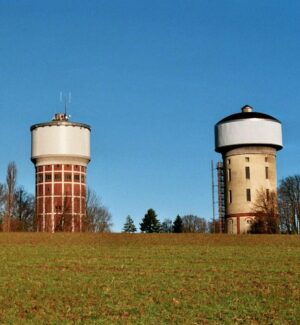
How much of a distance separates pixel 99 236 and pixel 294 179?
5501 cm

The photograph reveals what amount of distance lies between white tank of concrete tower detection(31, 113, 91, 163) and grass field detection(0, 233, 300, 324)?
2058 inches

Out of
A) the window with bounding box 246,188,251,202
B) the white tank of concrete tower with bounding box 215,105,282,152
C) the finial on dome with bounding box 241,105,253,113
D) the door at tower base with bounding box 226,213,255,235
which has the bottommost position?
the door at tower base with bounding box 226,213,255,235

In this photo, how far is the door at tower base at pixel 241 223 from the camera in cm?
7625

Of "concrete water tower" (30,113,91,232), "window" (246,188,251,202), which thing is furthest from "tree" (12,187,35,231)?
"window" (246,188,251,202)

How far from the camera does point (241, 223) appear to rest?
76.9 meters

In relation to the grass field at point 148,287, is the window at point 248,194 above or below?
above

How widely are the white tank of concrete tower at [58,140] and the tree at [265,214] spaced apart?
23.0m

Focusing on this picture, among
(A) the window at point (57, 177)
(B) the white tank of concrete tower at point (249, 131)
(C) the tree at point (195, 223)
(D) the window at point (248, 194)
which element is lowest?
(C) the tree at point (195, 223)

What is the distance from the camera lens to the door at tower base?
76.2 metres

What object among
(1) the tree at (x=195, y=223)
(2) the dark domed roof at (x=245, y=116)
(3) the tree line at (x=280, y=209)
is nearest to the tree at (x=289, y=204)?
(3) the tree line at (x=280, y=209)

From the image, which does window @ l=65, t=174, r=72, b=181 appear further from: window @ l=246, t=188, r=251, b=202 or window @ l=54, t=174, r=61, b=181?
window @ l=246, t=188, r=251, b=202

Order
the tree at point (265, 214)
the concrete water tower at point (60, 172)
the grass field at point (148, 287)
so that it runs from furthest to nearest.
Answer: the concrete water tower at point (60, 172), the tree at point (265, 214), the grass field at point (148, 287)

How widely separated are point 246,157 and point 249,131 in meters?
3.27

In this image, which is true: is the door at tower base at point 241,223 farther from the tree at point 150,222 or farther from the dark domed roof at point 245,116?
the tree at point 150,222
